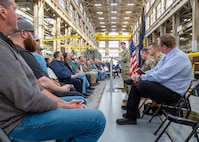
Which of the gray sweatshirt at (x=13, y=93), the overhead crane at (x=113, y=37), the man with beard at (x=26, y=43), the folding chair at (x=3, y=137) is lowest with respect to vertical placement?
the folding chair at (x=3, y=137)

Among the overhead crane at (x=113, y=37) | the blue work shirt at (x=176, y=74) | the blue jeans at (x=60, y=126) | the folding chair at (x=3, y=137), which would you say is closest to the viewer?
the folding chair at (x=3, y=137)

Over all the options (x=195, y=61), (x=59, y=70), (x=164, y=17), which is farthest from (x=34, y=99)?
(x=164, y=17)

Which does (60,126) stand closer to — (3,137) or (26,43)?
(3,137)

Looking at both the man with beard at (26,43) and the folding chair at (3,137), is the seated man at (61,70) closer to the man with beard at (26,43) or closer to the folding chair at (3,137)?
the man with beard at (26,43)

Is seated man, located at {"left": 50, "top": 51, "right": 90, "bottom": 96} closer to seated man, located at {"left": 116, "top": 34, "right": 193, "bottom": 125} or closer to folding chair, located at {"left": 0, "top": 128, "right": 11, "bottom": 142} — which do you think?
seated man, located at {"left": 116, "top": 34, "right": 193, "bottom": 125}

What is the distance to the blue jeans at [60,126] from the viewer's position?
1.28m

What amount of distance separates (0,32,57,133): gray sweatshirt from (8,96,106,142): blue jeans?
48 mm

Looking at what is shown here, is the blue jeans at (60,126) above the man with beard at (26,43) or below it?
below

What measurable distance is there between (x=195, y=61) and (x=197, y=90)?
6696mm

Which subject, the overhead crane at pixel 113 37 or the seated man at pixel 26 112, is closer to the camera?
the seated man at pixel 26 112

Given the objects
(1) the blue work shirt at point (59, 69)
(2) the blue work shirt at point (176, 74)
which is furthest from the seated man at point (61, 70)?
(2) the blue work shirt at point (176, 74)

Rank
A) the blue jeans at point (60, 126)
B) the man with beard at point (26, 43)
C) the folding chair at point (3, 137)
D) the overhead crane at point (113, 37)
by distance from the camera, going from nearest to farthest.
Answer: the folding chair at point (3, 137), the blue jeans at point (60, 126), the man with beard at point (26, 43), the overhead crane at point (113, 37)

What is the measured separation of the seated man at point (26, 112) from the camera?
3.83ft

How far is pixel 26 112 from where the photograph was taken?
130 centimetres
